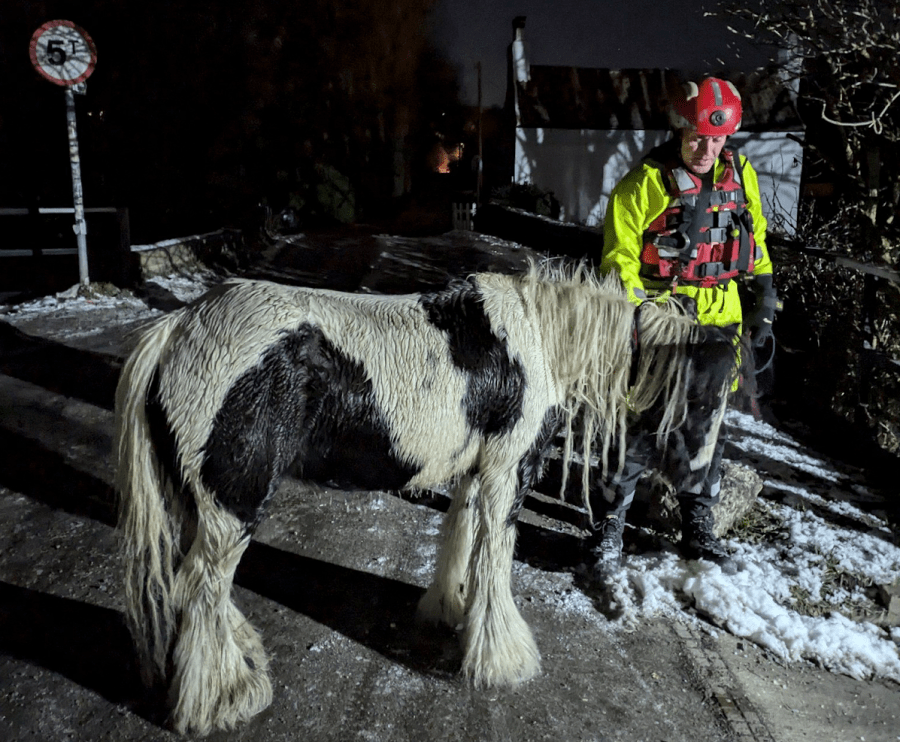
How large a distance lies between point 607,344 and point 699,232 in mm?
1136


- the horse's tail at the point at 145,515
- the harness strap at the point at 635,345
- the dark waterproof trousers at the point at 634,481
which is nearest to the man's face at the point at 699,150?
the harness strap at the point at 635,345

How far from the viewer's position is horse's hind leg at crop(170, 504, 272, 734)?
8.26 ft

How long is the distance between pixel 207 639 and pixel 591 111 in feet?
80.3

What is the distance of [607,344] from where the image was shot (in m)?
2.83

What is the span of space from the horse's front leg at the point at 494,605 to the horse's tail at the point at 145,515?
116 cm

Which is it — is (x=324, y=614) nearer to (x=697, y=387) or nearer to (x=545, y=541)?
(x=545, y=541)

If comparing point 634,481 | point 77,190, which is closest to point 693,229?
point 634,481

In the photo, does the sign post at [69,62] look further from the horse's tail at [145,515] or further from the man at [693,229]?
the man at [693,229]

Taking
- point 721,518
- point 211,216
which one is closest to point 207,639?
point 721,518

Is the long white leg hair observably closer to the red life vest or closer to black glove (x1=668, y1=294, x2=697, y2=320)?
black glove (x1=668, y1=294, x2=697, y2=320)

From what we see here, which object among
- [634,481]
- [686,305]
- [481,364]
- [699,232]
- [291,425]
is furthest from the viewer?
[634,481]

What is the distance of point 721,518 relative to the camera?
4.20m

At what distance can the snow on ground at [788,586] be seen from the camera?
3.25m

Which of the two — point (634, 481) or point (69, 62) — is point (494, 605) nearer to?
point (634, 481)
